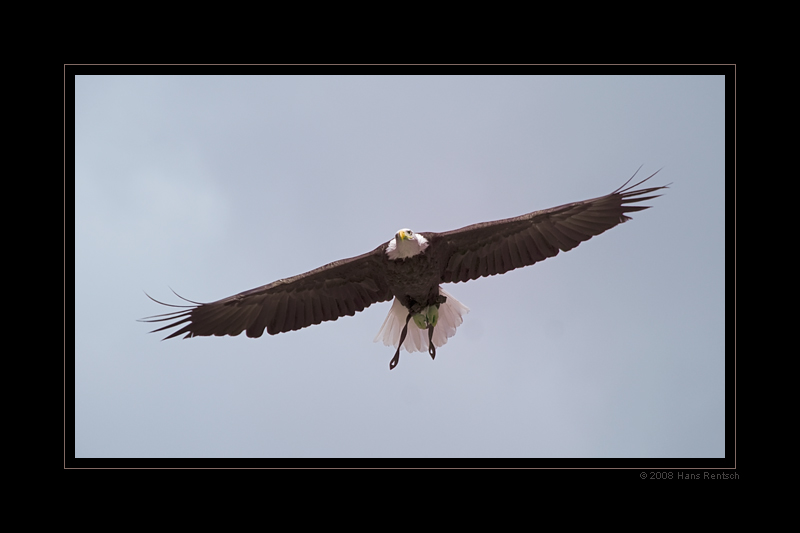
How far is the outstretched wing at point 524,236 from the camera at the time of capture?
7.37 m

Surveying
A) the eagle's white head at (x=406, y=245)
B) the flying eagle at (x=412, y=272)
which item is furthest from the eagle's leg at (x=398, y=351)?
the eagle's white head at (x=406, y=245)

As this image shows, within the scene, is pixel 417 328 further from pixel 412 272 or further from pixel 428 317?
pixel 412 272

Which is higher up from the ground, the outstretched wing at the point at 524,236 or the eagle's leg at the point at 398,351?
the outstretched wing at the point at 524,236

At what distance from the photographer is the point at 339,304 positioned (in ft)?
26.1

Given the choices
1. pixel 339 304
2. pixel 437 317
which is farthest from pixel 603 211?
pixel 339 304

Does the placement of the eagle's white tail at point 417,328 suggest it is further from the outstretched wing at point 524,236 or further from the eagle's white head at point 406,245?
the eagle's white head at point 406,245

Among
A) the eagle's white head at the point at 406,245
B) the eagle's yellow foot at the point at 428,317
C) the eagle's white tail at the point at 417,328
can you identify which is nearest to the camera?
the eagle's white head at the point at 406,245

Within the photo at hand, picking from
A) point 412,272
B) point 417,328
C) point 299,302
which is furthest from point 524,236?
point 299,302

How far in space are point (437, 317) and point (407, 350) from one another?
0.75 meters

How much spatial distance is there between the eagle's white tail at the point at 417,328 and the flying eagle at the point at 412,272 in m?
0.23

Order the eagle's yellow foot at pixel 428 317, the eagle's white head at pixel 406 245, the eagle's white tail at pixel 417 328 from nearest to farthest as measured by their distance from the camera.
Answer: the eagle's white head at pixel 406 245
the eagle's yellow foot at pixel 428 317
the eagle's white tail at pixel 417 328
